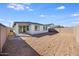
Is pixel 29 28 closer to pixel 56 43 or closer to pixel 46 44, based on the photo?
pixel 46 44

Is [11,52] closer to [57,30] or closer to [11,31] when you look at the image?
[11,31]

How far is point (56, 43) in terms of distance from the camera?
4.38 m

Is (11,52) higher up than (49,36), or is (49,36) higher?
(49,36)

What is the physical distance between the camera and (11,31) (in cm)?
441

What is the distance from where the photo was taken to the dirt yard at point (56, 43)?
4359 mm

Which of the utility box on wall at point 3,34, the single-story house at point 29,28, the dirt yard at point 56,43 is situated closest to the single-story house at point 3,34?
the utility box on wall at point 3,34

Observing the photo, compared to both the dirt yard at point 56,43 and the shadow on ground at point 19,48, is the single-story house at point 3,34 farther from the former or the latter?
the dirt yard at point 56,43

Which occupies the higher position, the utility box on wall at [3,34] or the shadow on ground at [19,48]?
the utility box on wall at [3,34]

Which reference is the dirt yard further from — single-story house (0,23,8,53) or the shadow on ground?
single-story house (0,23,8,53)

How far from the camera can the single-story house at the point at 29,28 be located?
14.3ft

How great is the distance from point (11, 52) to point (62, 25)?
1.03m

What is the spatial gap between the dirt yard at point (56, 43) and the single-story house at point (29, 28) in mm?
109

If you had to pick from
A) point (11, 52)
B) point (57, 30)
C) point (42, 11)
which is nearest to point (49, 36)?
point (57, 30)

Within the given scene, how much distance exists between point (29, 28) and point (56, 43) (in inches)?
→ 21.6
